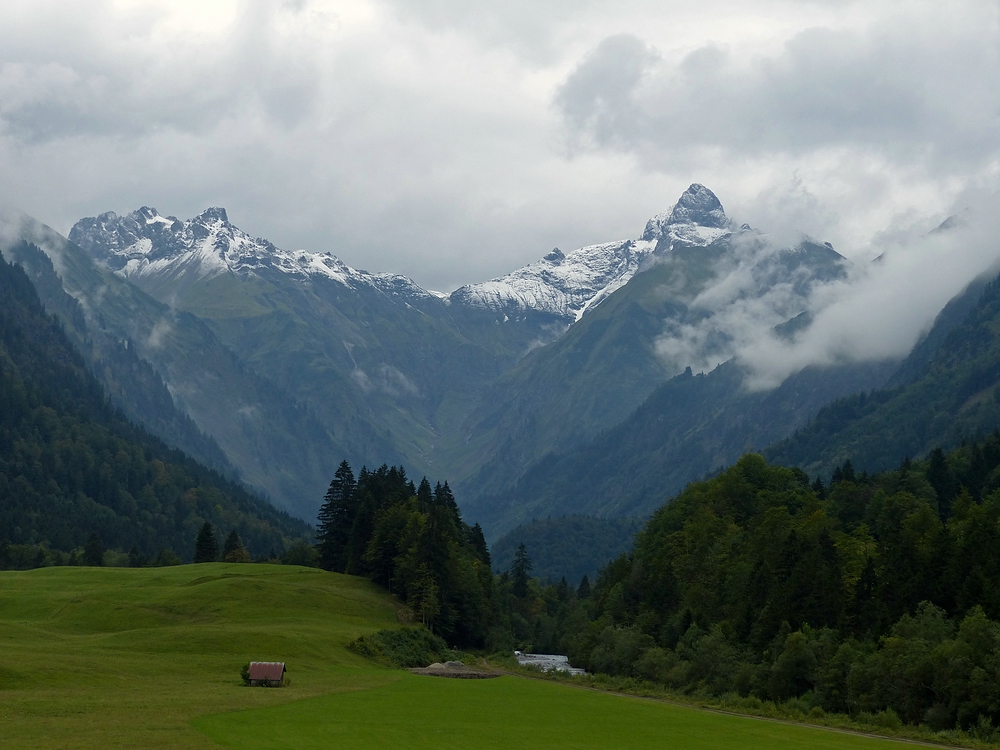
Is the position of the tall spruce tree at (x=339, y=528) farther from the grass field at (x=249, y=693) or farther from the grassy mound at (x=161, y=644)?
the grass field at (x=249, y=693)

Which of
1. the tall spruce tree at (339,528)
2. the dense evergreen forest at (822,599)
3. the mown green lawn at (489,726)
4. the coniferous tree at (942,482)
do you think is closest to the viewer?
the mown green lawn at (489,726)

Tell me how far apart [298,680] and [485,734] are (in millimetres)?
28795

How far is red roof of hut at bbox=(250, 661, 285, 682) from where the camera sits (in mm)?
83938

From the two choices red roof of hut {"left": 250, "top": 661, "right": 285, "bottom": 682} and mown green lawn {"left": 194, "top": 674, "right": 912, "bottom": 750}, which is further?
red roof of hut {"left": 250, "top": 661, "right": 285, "bottom": 682}

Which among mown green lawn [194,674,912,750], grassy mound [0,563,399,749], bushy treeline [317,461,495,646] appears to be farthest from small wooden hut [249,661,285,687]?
bushy treeline [317,461,495,646]

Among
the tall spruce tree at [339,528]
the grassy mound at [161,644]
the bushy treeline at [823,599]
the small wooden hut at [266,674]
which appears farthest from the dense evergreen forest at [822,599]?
the small wooden hut at [266,674]

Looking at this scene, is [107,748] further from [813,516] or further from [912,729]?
[813,516]

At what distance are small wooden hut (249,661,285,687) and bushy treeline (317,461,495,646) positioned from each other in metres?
65.4

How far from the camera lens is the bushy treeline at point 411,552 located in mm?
155375

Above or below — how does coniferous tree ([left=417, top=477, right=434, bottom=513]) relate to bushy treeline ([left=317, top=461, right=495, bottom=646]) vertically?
above

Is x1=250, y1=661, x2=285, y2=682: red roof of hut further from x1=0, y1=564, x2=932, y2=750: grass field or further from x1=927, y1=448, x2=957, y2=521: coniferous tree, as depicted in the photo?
x1=927, y1=448, x2=957, y2=521: coniferous tree

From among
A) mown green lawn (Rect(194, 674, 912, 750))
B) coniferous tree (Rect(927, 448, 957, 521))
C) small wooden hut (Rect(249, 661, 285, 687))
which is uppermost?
coniferous tree (Rect(927, 448, 957, 521))

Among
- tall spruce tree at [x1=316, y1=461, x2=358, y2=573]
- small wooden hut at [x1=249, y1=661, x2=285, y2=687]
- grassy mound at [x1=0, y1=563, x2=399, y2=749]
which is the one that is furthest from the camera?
tall spruce tree at [x1=316, y1=461, x2=358, y2=573]

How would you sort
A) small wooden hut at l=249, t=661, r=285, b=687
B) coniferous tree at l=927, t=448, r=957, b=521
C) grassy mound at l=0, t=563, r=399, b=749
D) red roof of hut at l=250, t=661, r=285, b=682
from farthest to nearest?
coniferous tree at l=927, t=448, r=957, b=521 → red roof of hut at l=250, t=661, r=285, b=682 → small wooden hut at l=249, t=661, r=285, b=687 → grassy mound at l=0, t=563, r=399, b=749
